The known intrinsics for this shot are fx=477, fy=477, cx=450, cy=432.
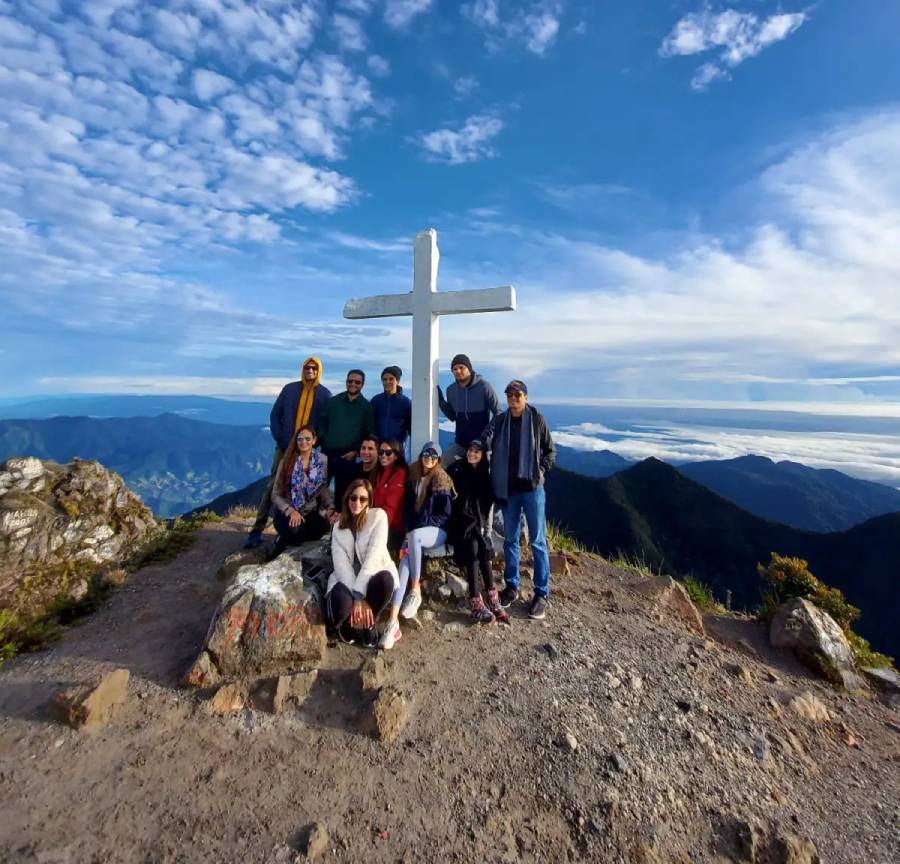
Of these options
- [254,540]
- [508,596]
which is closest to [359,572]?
[508,596]

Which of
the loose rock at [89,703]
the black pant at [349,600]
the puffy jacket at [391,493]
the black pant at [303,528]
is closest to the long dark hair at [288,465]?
the black pant at [303,528]

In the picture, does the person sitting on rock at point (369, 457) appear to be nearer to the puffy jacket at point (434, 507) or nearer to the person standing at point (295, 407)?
the puffy jacket at point (434, 507)

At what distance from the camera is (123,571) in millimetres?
6234

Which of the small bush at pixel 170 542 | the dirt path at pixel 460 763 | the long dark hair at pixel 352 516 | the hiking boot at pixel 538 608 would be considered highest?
the long dark hair at pixel 352 516

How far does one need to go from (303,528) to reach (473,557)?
215 cm

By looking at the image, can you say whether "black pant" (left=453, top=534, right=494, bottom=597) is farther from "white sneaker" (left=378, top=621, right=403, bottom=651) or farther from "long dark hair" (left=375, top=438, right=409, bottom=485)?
"long dark hair" (left=375, top=438, right=409, bottom=485)

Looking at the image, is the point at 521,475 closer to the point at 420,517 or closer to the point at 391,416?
the point at 420,517

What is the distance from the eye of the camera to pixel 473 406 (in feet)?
20.7

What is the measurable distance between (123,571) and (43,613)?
1138mm

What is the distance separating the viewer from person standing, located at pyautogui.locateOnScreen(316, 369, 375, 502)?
20.6ft

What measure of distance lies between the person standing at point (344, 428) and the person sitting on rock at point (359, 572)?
4.21 ft

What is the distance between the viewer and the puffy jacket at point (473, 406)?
20.6 ft

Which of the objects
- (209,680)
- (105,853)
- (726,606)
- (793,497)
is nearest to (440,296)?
(209,680)

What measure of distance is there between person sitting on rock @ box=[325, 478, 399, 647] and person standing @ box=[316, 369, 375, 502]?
128 cm
